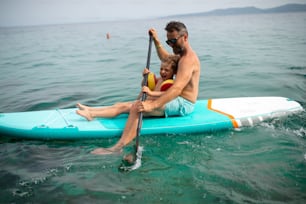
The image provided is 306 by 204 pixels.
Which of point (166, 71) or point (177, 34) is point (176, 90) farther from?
point (177, 34)

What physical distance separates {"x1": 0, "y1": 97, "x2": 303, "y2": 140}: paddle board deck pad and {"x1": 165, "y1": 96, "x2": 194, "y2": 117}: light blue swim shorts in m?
0.09

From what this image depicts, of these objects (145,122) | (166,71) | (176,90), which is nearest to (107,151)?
(145,122)

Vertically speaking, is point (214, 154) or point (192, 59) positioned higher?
point (192, 59)

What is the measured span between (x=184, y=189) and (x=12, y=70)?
1210 centimetres

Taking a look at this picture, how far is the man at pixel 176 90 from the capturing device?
13.6ft

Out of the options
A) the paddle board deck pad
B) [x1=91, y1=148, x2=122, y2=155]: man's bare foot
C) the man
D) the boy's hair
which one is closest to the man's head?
the man

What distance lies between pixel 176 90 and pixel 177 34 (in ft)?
2.64

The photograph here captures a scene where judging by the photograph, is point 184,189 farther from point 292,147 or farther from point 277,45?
point 277,45

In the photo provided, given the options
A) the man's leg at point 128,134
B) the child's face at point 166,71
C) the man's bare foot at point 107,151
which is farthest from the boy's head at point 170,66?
the man's bare foot at point 107,151

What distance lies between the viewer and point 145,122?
4801 millimetres

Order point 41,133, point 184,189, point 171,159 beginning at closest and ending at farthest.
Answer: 1. point 184,189
2. point 171,159
3. point 41,133

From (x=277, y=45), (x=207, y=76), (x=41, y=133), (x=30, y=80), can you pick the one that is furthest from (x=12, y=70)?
(x=277, y=45)

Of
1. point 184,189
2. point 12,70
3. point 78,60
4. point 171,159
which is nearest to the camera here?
point 184,189

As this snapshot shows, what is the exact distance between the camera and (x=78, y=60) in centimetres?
1503
